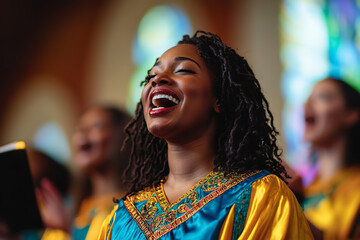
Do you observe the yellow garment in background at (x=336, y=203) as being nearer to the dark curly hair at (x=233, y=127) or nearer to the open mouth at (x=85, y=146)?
the dark curly hair at (x=233, y=127)

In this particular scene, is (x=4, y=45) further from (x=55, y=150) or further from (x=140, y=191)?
(x=140, y=191)

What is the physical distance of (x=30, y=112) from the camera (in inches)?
268

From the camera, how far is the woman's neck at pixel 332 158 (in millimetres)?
2484

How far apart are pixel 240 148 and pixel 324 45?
270 centimetres

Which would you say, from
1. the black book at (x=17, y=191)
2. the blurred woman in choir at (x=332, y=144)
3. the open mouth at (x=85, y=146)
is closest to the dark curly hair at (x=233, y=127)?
the black book at (x=17, y=191)

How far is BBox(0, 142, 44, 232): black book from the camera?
182 centimetres

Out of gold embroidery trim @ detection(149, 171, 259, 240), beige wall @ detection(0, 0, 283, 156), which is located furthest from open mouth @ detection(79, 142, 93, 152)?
beige wall @ detection(0, 0, 283, 156)

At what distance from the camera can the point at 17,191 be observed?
6.40 ft

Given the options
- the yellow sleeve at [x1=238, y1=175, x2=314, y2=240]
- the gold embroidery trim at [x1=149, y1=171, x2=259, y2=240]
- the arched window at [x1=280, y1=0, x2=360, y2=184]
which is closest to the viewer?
the yellow sleeve at [x1=238, y1=175, x2=314, y2=240]

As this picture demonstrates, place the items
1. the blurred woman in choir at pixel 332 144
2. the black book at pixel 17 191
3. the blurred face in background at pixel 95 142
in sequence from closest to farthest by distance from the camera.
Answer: the black book at pixel 17 191
the blurred woman in choir at pixel 332 144
the blurred face in background at pixel 95 142

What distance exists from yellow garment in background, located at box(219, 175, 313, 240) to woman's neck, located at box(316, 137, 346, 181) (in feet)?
4.24

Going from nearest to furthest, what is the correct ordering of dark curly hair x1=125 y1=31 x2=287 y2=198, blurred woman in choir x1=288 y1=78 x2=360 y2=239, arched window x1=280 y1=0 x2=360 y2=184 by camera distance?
dark curly hair x1=125 y1=31 x2=287 y2=198 < blurred woman in choir x1=288 y1=78 x2=360 y2=239 < arched window x1=280 y1=0 x2=360 y2=184

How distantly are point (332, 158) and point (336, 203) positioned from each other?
0.93 feet

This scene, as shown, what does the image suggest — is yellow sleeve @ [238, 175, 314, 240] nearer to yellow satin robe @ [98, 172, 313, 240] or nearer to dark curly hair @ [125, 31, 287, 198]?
yellow satin robe @ [98, 172, 313, 240]
